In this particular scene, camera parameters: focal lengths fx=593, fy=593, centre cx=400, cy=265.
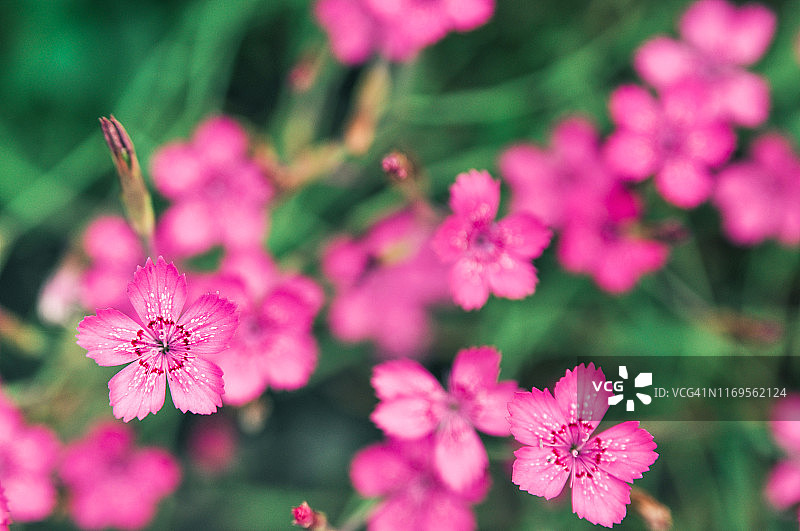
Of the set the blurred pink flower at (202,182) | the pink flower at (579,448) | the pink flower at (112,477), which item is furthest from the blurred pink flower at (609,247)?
the pink flower at (112,477)

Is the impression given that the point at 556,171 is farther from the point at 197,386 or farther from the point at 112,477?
the point at 112,477

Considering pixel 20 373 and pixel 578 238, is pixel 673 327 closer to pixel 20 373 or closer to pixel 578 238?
pixel 578 238

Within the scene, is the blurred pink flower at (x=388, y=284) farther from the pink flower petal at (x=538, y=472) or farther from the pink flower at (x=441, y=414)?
the pink flower petal at (x=538, y=472)

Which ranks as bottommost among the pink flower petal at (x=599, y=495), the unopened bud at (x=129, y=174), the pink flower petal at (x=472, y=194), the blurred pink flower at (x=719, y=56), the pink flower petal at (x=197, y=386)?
the pink flower petal at (x=599, y=495)

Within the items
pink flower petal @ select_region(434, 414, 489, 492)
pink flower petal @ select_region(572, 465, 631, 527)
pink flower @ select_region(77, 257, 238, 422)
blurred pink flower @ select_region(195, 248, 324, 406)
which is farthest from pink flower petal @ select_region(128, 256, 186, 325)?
pink flower petal @ select_region(572, 465, 631, 527)

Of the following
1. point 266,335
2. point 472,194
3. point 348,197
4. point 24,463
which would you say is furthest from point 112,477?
point 472,194

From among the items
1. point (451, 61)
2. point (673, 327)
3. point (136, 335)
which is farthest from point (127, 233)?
point (673, 327)
